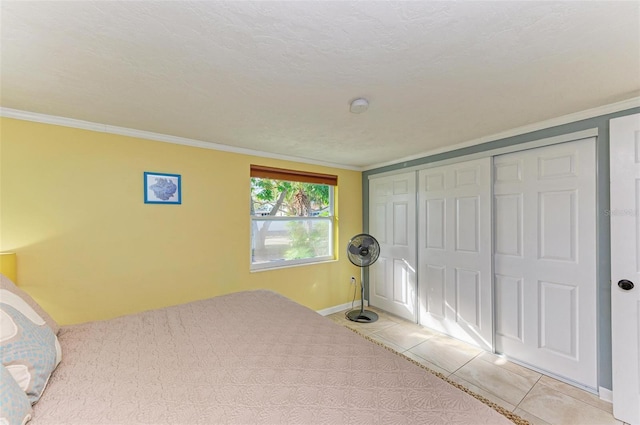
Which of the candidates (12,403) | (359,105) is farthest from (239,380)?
(359,105)

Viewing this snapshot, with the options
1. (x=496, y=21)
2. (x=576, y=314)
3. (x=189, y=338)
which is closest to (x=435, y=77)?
(x=496, y=21)

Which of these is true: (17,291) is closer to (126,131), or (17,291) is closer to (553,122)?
(126,131)

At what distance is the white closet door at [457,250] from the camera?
264 cm

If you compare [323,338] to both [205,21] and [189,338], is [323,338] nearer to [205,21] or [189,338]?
[189,338]

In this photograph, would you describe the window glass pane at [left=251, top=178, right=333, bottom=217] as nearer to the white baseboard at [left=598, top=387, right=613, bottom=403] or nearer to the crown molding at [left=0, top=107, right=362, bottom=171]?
the crown molding at [left=0, top=107, right=362, bottom=171]

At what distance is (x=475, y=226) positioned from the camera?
2.72 metres

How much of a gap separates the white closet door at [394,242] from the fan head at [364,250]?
401 mm

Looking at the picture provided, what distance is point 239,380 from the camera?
3.45 feet

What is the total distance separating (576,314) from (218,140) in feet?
11.7

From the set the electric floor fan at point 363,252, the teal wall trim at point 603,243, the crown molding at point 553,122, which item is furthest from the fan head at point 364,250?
the teal wall trim at point 603,243

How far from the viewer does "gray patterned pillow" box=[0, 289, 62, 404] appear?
0.91m

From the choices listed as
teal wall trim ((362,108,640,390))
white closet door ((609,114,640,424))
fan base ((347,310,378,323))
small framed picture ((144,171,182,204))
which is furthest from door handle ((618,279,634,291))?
small framed picture ((144,171,182,204))

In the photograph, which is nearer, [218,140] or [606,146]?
[606,146]

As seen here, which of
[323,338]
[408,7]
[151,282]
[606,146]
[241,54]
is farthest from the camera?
[151,282]
